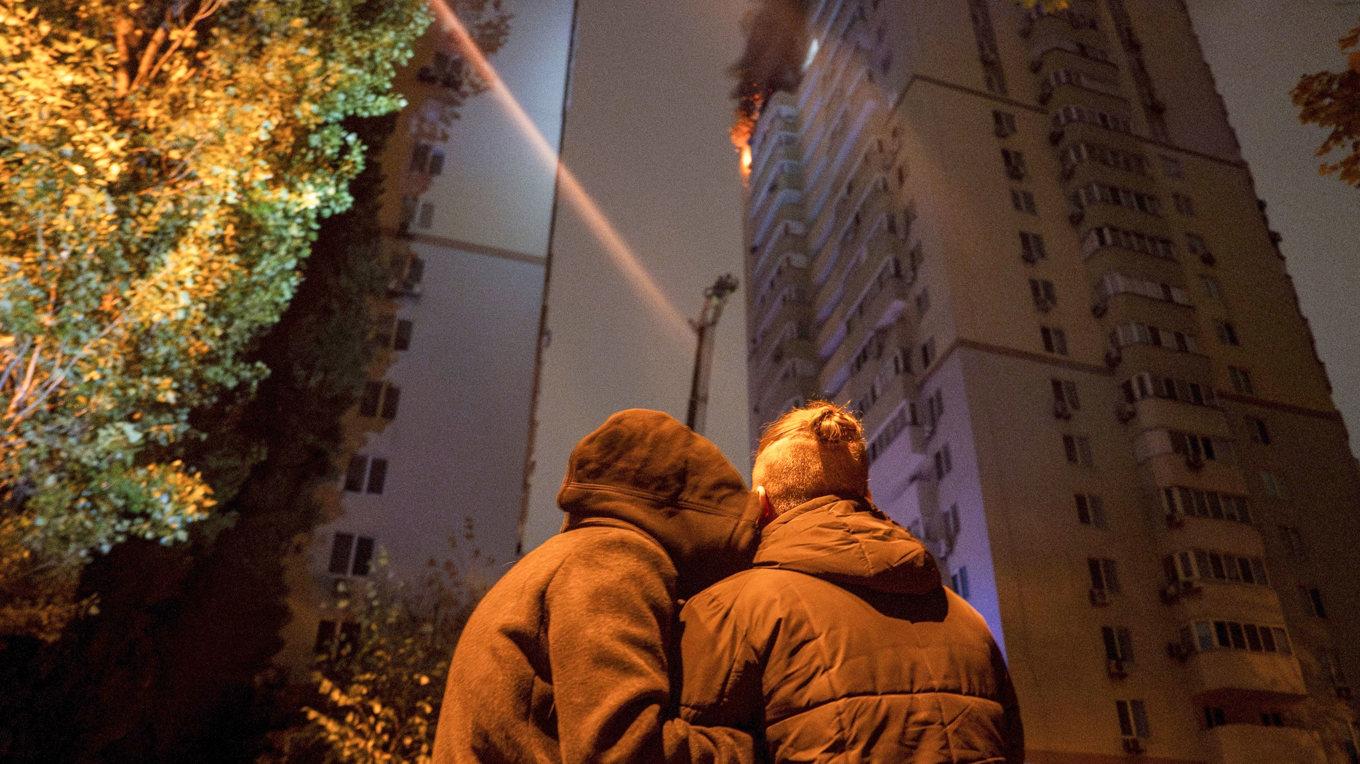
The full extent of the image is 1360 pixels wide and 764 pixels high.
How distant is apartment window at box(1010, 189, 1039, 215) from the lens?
122 ft

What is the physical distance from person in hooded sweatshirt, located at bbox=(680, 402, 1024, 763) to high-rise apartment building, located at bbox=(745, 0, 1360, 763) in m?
26.4

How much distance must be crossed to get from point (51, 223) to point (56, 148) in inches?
30.7

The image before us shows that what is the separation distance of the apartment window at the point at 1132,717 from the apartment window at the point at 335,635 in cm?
2222

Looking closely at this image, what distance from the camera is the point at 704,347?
23.1 meters

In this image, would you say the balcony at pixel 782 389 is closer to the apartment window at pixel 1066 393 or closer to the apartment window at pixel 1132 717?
the apartment window at pixel 1066 393

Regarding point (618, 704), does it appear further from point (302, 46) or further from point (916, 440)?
point (916, 440)

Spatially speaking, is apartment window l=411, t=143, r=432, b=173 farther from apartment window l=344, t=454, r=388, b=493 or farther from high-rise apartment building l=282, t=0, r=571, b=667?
apartment window l=344, t=454, r=388, b=493

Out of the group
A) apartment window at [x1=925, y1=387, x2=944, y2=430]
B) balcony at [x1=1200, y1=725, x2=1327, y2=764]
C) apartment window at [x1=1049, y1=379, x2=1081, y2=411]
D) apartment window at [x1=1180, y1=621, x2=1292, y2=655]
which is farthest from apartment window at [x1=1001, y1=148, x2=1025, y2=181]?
balcony at [x1=1200, y1=725, x2=1327, y2=764]

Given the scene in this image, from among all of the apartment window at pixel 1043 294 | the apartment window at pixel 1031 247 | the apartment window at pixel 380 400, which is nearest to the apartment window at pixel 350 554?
the apartment window at pixel 380 400

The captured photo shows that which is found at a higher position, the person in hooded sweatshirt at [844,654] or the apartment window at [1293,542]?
the apartment window at [1293,542]

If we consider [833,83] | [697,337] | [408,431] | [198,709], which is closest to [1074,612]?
[697,337]

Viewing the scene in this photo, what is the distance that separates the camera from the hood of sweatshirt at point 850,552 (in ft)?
7.97

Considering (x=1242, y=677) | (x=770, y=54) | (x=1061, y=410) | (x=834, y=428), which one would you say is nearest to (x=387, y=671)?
(x=834, y=428)

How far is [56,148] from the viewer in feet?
29.3
